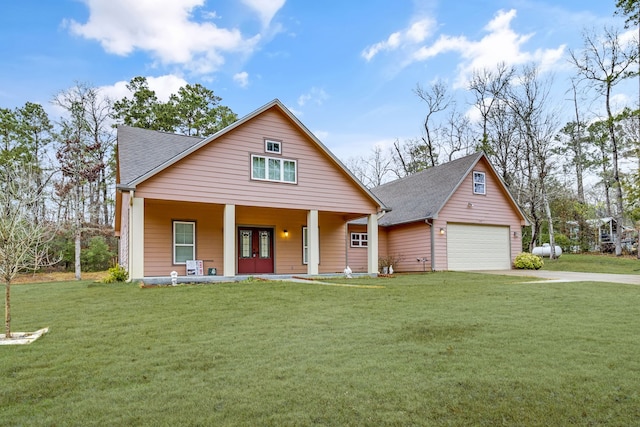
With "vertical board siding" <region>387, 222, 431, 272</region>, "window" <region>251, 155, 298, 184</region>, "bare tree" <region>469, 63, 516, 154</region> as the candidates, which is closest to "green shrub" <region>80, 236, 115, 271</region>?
"window" <region>251, 155, 298, 184</region>

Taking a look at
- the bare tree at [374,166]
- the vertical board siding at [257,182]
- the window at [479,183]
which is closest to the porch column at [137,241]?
the vertical board siding at [257,182]

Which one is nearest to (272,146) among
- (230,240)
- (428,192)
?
(230,240)

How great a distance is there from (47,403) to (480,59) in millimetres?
30940

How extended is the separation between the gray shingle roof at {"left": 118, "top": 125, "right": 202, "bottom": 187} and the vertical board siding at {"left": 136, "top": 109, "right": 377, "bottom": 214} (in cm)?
98

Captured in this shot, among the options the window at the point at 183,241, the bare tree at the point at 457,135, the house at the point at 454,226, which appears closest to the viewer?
the window at the point at 183,241

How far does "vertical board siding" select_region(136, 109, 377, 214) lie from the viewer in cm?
1332

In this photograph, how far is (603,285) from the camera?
11594mm

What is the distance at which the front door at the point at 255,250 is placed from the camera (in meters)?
16.7

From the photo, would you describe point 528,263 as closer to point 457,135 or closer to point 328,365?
point 457,135

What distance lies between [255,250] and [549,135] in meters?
20.1

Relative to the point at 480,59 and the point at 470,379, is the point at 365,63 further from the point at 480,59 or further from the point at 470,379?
the point at 470,379

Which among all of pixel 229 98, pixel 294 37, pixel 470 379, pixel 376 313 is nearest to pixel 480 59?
pixel 294 37

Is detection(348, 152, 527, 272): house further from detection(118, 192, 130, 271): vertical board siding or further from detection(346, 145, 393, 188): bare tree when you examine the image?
detection(346, 145, 393, 188): bare tree

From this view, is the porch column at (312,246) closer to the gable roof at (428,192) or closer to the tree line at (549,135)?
the gable roof at (428,192)
